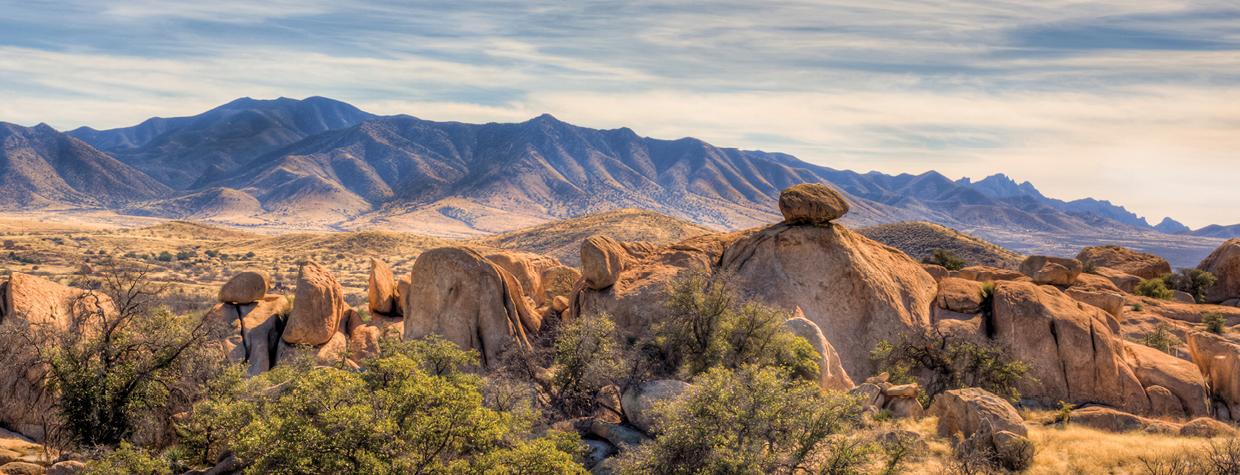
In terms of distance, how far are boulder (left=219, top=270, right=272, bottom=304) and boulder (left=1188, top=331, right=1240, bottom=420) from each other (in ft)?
117

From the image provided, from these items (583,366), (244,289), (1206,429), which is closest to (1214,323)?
(1206,429)

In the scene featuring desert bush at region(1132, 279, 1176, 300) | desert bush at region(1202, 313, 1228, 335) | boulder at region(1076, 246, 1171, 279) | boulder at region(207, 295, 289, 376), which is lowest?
boulder at region(207, 295, 289, 376)

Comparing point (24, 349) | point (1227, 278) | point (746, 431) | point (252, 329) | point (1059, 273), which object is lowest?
point (252, 329)

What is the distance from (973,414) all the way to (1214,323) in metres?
26.7

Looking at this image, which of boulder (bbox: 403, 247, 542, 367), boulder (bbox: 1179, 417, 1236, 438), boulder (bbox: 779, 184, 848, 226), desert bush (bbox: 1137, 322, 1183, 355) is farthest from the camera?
desert bush (bbox: 1137, 322, 1183, 355)

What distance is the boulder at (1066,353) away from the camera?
92.9ft

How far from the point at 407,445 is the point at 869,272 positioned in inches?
885

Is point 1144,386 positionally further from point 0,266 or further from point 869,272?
point 0,266

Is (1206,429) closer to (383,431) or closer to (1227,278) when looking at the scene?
(383,431)

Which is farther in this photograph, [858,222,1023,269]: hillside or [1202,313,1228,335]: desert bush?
[858,222,1023,269]: hillside

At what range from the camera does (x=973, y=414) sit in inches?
822

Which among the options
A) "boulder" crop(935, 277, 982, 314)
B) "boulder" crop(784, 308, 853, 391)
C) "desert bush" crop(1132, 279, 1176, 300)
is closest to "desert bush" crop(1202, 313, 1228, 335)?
"desert bush" crop(1132, 279, 1176, 300)

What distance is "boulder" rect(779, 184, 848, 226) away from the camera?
110 ft

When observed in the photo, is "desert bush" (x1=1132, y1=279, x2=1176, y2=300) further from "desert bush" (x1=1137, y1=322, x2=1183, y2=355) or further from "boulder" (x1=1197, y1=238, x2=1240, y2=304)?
"desert bush" (x1=1137, y1=322, x2=1183, y2=355)
